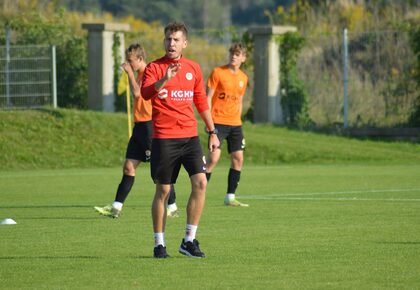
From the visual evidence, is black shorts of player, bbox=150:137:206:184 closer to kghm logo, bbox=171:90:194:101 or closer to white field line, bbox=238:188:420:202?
kghm logo, bbox=171:90:194:101

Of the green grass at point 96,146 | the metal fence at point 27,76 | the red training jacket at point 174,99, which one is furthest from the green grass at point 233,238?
the metal fence at point 27,76

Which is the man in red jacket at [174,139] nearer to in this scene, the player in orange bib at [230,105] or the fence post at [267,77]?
the player in orange bib at [230,105]

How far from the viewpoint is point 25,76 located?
3134 centimetres

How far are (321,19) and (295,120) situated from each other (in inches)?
516

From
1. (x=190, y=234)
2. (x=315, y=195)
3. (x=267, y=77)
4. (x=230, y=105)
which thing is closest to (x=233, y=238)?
(x=190, y=234)

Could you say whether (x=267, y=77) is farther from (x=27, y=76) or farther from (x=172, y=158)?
(x=172, y=158)

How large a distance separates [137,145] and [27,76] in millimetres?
16315

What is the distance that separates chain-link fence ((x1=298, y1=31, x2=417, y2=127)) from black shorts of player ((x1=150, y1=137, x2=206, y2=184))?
2054 cm

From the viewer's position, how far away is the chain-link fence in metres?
31.5

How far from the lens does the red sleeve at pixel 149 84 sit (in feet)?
35.7

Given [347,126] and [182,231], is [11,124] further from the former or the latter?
[182,231]

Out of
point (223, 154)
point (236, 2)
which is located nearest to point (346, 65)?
point (223, 154)

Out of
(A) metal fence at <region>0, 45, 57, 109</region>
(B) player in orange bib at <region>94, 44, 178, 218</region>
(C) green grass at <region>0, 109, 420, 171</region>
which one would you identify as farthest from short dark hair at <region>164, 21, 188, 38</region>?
(A) metal fence at <region>0, 45, 57, 109</region>

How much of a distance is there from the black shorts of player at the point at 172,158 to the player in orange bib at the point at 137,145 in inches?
162
